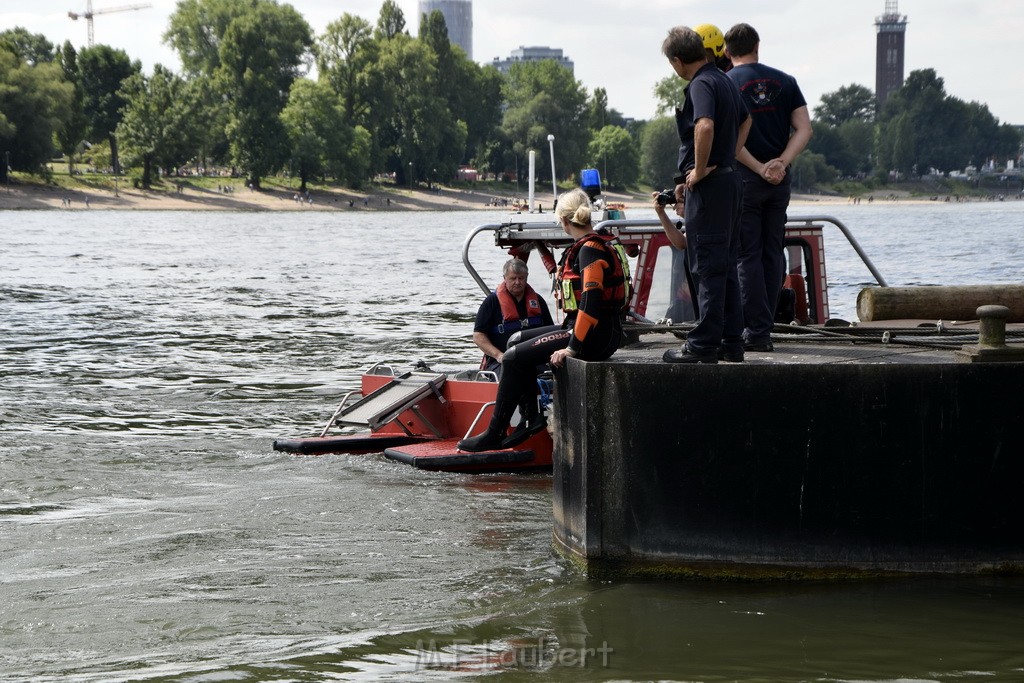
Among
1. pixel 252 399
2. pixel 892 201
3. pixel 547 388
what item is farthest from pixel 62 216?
pixel 892 201

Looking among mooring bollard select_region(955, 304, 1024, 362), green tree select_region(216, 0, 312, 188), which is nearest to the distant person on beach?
mooring bollard select_region(955, 304, 1024, 362)

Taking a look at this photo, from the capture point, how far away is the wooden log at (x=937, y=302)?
994 centimetres

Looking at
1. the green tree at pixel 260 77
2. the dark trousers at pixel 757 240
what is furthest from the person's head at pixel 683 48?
the green tree at pixel 260 77

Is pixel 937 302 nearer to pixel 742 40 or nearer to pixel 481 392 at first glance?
pixel 742 40

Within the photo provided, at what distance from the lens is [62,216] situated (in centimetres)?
8456

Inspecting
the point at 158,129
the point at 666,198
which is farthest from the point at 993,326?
the point at 158,129

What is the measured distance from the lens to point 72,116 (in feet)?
357

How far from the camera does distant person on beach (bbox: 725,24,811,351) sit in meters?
7.79

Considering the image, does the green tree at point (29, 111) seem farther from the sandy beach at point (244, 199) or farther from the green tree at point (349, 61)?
the green tree at point (349, 61)

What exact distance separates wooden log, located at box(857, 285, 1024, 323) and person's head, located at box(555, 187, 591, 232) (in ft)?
10.2

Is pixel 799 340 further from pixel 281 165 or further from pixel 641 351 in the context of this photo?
pixel 281 165

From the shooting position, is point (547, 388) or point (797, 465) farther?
point (547, 388)

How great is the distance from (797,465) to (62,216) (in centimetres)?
8293

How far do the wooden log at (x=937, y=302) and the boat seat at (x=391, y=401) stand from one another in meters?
3.68
